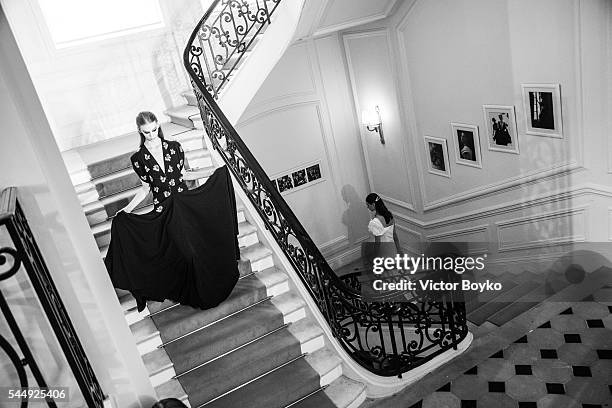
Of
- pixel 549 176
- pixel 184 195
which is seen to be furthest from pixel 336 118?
pixel 184 195

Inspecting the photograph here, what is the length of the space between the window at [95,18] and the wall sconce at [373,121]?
12.8ft

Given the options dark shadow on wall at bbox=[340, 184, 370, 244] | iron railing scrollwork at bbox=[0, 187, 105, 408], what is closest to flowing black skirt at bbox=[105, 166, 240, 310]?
iron railing scrollwork at bbox=[0, 187, 105, 408]

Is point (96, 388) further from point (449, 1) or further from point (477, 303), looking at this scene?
point (449, 1)

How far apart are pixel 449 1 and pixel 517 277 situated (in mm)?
3882

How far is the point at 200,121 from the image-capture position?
6910 millimetres

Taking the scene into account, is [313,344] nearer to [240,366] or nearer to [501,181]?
[240,366]

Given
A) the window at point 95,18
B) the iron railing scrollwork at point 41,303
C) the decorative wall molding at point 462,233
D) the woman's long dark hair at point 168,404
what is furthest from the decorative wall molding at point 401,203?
the iron railing scrollwork at point 41,303

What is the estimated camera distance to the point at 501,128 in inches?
271

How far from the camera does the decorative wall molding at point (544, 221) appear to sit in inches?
246

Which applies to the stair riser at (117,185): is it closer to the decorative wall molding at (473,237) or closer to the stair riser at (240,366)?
the stair riser at (240,366)

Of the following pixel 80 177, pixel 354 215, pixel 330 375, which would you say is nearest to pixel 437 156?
pixel 354 215

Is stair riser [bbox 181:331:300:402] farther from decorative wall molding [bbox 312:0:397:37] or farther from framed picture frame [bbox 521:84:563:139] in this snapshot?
decorative wall molding [bbox 312:0:397:37]

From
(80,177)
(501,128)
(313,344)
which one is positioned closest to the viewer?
(313,344)

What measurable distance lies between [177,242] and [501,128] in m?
4.48
